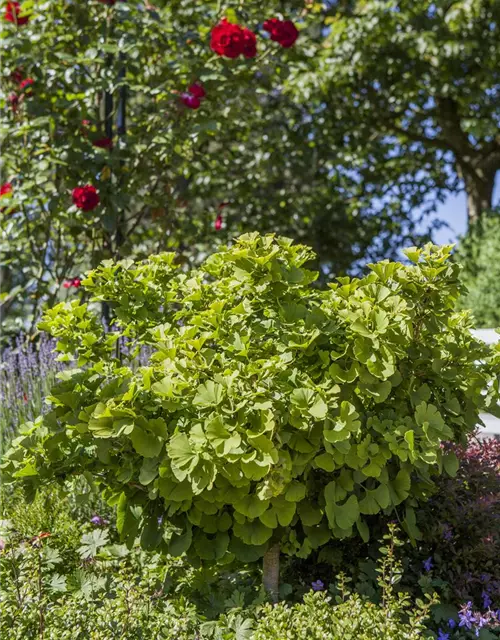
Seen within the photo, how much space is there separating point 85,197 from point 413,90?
426 centimetres

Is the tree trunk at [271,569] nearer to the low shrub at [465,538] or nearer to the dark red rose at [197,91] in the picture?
the low shrub at [465,538]

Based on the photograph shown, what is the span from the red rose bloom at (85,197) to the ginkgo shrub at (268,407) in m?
1.66

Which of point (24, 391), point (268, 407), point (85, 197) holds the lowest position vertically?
point (268, 407)

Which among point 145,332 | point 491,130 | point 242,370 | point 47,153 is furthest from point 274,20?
point 491,130

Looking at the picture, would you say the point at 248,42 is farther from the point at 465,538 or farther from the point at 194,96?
the point at 465,538

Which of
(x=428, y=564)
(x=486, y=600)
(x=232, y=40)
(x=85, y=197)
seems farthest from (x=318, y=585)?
(x=232, y=40)

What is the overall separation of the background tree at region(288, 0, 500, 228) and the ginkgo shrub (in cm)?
393

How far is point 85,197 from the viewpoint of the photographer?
3.75m

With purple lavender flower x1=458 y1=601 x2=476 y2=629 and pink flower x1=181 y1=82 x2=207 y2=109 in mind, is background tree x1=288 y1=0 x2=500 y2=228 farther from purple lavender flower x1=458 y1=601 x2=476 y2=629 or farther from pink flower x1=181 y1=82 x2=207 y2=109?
purple lavender flower x1=458 y1=601 x2=476 y2=629

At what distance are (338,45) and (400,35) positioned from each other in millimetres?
547

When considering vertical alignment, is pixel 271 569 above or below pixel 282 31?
below

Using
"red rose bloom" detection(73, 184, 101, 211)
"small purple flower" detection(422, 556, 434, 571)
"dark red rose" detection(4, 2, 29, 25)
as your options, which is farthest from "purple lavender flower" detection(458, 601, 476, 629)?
"dark red rose" detection(4, 2, 29, 25)

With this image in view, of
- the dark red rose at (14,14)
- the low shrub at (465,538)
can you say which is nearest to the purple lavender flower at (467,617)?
Result: the low shrub at (465,538)

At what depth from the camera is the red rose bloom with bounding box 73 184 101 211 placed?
3.75 meters
